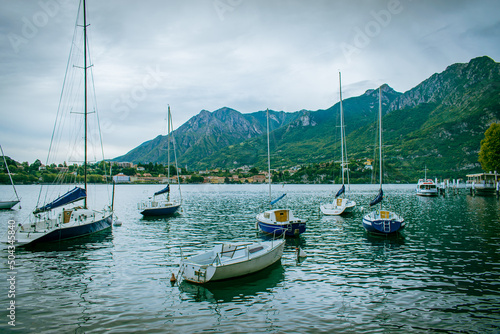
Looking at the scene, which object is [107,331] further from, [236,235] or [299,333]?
[236,235]

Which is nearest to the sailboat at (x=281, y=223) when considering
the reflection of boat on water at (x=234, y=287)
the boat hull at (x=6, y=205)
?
the reflection of boat on water at (x=234, y=287)

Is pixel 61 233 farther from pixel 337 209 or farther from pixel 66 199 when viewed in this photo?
pixel 337 209

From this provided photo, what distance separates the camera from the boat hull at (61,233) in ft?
84.1

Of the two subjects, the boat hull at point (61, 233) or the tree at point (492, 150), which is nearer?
the boat hull at point (61, 233)

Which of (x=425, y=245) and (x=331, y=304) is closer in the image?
(x=331, y=304)

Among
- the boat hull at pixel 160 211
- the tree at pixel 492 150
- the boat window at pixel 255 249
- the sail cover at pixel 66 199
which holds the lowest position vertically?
the boat hull at pixel 160 211

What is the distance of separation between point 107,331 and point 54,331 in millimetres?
1968

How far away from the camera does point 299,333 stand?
1142cm

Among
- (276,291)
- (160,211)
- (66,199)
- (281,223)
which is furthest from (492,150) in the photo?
(66,199)

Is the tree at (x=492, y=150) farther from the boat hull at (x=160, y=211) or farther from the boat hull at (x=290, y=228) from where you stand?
the boat hull at (x=160, y=211)

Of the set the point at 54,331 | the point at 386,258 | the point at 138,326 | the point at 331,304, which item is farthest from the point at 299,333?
the point at 386,258

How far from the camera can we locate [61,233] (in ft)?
93.8

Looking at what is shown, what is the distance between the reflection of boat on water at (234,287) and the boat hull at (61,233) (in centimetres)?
1674

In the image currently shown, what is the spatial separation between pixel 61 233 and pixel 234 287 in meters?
20.3
